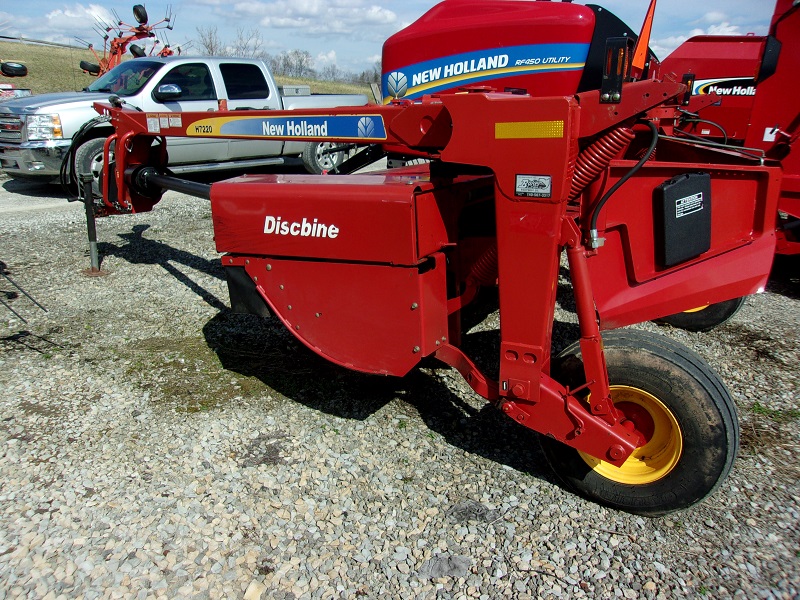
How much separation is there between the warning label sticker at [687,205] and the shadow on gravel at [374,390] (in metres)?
1.39

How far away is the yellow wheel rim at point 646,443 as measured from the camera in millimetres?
2596

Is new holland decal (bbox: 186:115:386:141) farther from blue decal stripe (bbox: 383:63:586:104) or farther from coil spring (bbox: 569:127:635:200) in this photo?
blue decal stripe (bbox: 383:63:586:104)

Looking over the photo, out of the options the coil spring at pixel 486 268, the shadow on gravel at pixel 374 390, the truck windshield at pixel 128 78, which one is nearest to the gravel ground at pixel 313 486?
the shadow on gravel at pixel 374 390

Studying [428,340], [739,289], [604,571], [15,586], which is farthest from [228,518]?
[739,289]

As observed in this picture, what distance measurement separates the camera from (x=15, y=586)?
232cm

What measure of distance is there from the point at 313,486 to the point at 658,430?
1613 mm

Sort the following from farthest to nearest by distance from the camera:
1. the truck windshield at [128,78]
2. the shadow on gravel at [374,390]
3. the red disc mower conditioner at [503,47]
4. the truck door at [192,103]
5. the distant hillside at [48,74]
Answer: the distant hillside at [48,74] < the truck door at [192,103] < the truck windshield at [128,78] < the red disc mower conditioner at [503,47] < the shadow on gravel at [374,390]

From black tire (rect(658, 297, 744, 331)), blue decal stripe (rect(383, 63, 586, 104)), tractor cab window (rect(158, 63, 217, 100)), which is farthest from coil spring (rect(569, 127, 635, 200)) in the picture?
tractor cab window (rect(158, 63, 217, 100))

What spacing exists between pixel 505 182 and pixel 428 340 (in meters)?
0.83

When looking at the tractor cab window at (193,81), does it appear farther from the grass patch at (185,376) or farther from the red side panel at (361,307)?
the red side panel at (361,307)

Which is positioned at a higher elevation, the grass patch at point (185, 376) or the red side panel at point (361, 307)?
the red side panel at point (361, 307)

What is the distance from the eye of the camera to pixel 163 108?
29.8 feet

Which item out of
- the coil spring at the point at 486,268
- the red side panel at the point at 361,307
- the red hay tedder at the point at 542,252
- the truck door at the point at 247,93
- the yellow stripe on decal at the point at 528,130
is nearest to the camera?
the yellow stripe on decal at the point at 528,130

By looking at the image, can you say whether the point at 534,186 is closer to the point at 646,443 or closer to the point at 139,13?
the point at 646,443
